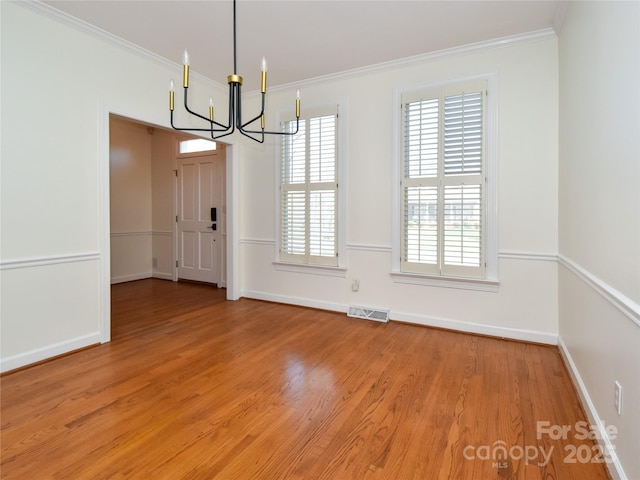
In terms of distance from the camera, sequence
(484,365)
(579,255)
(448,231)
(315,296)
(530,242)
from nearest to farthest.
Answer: (579,255) → (484,365) → (530,242) → (448,231) → (315,296)

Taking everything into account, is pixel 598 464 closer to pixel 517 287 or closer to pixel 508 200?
pixel 517 287

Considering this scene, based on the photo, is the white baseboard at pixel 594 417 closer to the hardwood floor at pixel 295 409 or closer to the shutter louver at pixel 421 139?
the hardwood floor at pixel 295 409

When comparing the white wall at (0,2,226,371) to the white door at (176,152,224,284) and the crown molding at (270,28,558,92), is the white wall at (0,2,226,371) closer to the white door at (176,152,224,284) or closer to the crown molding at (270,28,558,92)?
the crown molding at (270,28,558,92)

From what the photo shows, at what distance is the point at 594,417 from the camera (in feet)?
6.09

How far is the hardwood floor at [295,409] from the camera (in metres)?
1.63

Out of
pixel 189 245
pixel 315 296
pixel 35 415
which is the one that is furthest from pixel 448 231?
pixel 189 245

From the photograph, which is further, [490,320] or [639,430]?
[490,320]

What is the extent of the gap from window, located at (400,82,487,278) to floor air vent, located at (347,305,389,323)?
57 centimetres

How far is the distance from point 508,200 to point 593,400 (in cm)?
184

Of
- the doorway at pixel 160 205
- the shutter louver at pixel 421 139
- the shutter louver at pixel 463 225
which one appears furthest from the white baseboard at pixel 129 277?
the shutter louver at pixel 463 225

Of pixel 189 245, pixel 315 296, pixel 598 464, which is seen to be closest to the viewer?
pixel 598 464

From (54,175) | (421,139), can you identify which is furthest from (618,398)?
(54,175)

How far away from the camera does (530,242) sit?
317cm

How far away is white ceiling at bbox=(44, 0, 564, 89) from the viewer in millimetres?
2714
